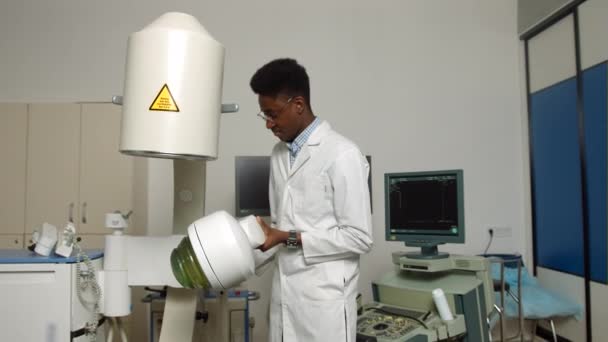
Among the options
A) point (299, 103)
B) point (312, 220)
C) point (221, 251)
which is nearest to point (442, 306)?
point (312, 220)

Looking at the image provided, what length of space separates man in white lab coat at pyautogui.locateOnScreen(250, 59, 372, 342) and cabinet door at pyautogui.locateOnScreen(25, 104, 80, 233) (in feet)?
6.68

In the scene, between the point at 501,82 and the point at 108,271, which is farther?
the point at 501,82

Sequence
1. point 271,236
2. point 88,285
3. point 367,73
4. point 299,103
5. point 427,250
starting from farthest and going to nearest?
point 367,73 < point 427,250 < point 299,103 < point 271,236 < point 88,285

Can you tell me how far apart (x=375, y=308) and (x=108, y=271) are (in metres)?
1.10

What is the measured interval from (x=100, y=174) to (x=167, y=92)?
2268 millimetres

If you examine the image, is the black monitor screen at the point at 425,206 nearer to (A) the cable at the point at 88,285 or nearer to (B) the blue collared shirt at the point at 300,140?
(B) the blue collared shirt at the point at 300,140

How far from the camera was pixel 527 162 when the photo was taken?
3234 millimetres

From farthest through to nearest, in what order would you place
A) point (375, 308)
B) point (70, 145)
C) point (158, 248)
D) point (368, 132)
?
point (368, 132)
point (70, 145)
point (375, 308)
point (158, 248)

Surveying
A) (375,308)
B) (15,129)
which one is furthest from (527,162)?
(15,129)

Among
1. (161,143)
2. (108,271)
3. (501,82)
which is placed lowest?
(108,271)

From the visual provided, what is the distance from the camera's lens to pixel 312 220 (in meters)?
1.42

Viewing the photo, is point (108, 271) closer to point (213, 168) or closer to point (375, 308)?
point (375, 308)

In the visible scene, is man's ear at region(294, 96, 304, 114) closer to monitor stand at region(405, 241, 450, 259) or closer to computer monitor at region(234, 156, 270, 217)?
monitor stand at region(405, 241, 450, 259)

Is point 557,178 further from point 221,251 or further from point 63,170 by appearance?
point 63,170
